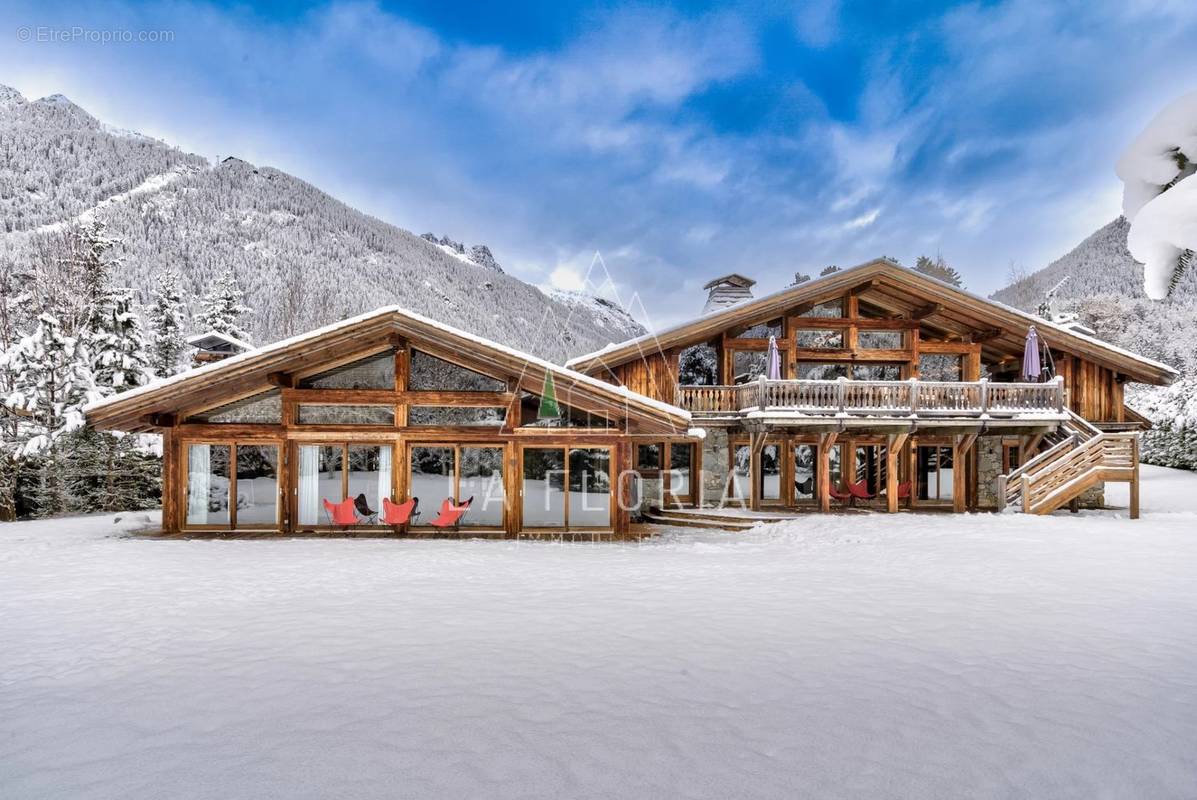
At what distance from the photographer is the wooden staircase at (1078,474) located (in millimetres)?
14500

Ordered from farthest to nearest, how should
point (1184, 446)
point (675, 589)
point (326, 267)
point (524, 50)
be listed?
point (524, 50) < point (326, 267) < point (1184, 446) < point (675, 589)

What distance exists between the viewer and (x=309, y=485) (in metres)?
13.4

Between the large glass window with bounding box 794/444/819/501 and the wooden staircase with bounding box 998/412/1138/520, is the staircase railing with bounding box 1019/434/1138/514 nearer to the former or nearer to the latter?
the wooden staircase with bounding box 998/412/1138/520

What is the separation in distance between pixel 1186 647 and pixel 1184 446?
1024 inches

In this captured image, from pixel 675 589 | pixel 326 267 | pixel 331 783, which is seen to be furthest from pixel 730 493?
pixel 326 267

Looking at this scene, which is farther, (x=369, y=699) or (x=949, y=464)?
(x=949, y=464)

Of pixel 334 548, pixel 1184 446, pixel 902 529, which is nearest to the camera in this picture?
pixel 334 548

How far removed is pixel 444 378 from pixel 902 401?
37.8ft

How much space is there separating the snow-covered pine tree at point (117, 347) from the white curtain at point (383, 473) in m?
9.75

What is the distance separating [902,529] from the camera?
13305 mm

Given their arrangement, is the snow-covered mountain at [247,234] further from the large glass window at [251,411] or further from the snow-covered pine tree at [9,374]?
the large glass window at [251,411]

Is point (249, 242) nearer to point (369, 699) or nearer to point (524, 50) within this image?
point (369, 699)

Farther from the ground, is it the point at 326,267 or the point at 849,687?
the point at 326,267

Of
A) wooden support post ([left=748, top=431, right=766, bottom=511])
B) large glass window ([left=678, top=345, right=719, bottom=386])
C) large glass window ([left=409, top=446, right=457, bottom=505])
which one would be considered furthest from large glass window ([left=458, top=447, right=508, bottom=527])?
large glass window ([left=678, top=345, right=719, bottom=386])
